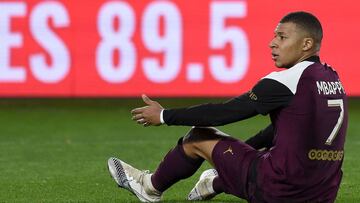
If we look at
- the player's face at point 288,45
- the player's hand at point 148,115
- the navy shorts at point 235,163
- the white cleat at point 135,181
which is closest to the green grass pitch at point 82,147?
the white cleat at point 135,181

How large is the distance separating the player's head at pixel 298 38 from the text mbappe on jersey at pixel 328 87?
182 mm

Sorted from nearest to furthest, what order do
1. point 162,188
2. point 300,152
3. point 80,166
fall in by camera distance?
point 300,152 → point 162,188 → point 80,166

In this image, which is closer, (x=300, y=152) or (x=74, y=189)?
(x=300, y=152)

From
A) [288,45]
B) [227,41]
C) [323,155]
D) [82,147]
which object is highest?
[288,45]

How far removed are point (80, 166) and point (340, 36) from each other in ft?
18.3

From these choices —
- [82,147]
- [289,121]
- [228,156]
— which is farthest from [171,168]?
[82,147]

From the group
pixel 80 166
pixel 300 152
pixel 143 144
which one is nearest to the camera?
pixel 300 152

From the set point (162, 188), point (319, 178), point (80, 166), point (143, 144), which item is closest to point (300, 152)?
point (319, 178)

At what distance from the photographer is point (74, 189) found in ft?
21.8

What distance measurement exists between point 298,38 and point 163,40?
24.1 ft

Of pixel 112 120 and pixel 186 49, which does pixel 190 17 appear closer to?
pixel 186 49

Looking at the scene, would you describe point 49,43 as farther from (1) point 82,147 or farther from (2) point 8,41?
(1) point 82,147

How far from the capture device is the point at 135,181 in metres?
5.80

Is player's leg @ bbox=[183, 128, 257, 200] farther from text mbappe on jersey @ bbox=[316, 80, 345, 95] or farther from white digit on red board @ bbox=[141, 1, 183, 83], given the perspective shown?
white digit on red board @ bbox=[141, 1, 183, 83]
